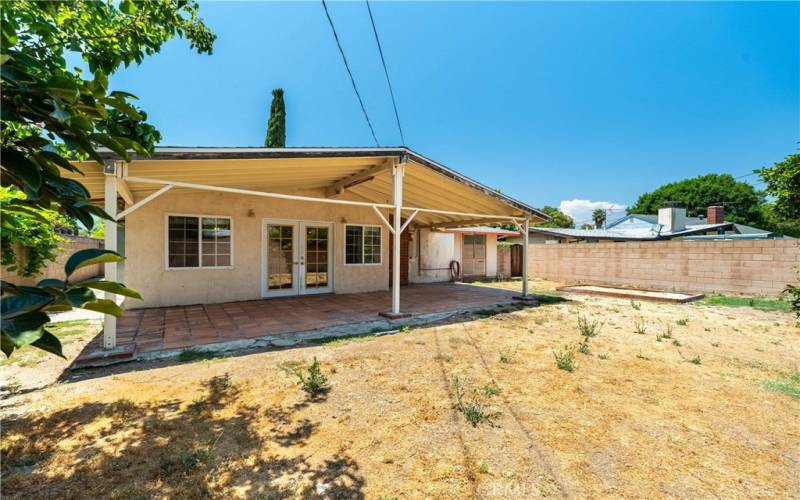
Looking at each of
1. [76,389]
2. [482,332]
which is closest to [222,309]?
[76,389]

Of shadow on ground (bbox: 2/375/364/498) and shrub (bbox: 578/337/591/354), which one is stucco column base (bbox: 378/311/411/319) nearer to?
shrub (bbox: 578/337/591/354)

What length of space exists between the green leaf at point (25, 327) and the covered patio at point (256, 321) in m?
4.46

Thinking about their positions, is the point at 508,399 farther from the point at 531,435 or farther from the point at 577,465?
the point at 577,465

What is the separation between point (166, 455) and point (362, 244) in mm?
8065

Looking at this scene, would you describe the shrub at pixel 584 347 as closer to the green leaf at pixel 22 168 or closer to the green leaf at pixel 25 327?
the green leaf at pixel 25 327

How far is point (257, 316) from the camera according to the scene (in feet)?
21.8

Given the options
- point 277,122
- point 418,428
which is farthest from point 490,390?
point 277,122

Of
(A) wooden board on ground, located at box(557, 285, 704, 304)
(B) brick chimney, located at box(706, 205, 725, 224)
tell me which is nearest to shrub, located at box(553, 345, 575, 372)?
(A) wooden board on ground, located at box(557, 285, 704, 304)

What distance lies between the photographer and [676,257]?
11.6 meters

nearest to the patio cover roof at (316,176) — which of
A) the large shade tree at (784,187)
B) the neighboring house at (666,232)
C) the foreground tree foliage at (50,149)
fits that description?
the foreground tree foliage at (50,149)

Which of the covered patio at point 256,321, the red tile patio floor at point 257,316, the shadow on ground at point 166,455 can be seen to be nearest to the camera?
the shadow on ground at point 166,455

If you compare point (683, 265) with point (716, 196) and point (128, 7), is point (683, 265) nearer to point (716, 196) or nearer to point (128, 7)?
point (128, 7)

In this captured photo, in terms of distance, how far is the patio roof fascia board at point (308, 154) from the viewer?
14.5 feet

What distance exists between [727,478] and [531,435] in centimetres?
126
